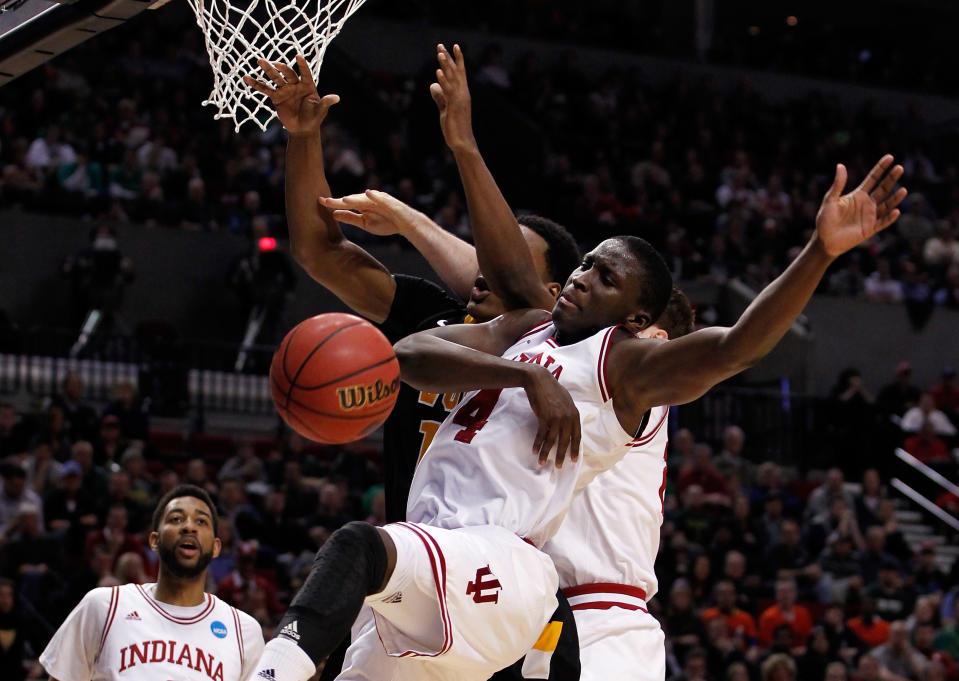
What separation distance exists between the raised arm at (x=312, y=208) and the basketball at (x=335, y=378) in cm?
127

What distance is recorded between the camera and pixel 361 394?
13.1 feet

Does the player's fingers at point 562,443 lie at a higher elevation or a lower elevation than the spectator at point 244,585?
higher

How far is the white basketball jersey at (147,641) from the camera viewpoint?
5.87 metres

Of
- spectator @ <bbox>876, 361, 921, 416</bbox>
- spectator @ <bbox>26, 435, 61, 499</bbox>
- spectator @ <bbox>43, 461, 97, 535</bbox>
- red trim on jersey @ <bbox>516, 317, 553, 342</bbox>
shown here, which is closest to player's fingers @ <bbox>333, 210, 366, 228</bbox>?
red trim on jersey @ <bbox>516, 317, 553, 342</bbox>

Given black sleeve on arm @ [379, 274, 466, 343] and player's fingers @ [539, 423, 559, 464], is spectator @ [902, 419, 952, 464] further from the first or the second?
player's fingers @ [539, 423, 559, 464]

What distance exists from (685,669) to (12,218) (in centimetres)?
914

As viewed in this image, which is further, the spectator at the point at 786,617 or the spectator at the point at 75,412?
the spectator at the point at 786,617

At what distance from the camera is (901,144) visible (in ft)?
79.2

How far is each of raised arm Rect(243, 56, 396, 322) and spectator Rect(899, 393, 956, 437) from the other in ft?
43.1

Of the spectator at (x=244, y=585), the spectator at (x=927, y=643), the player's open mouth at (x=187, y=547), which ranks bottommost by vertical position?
the spectator at (x=927, y=643)

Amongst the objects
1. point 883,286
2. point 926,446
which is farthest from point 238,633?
point 883,286

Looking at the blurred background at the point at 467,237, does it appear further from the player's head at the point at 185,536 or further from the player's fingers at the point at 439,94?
the player's fingers at the point at 439,94

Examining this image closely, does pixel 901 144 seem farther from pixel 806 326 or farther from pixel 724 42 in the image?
pixel 806 326

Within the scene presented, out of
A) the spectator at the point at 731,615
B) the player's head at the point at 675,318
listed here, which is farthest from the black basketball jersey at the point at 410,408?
the spectator at the point at 731,615
